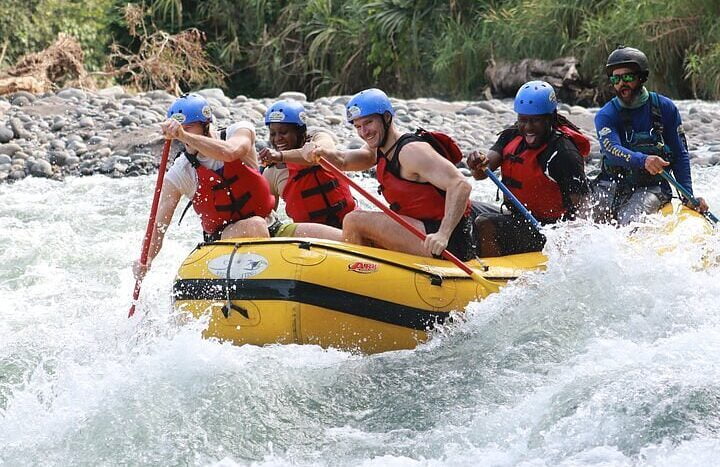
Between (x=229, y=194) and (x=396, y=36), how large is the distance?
1364cm

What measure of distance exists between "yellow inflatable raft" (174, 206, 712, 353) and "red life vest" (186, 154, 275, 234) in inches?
21.7

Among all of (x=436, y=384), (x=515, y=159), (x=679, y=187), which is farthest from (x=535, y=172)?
(x=436, y=384)

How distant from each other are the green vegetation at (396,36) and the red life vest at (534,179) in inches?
360

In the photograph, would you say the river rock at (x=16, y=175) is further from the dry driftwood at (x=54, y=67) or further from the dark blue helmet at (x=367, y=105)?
the dark blue helmet at (x=367, y=105)

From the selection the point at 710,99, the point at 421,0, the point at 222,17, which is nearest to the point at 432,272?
the point at 710,99

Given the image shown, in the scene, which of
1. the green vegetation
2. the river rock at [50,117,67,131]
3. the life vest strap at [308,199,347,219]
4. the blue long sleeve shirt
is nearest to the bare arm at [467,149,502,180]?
the blue long sleeve shirt

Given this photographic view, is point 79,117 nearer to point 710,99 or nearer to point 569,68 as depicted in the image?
point 569,68

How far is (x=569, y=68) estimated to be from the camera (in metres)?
16.1

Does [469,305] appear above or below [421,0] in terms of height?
above

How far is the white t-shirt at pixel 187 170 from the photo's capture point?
20.2 feet

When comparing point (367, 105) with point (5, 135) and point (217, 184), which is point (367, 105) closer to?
point (217, 184)

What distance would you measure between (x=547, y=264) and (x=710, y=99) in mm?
10001

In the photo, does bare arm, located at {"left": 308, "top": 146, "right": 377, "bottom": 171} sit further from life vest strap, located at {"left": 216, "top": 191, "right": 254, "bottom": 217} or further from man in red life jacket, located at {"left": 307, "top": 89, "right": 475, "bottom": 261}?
life vest strap, located at {"left": 216, "top": 191, "right": 254, "bottom": 217}

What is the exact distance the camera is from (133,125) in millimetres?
13117
